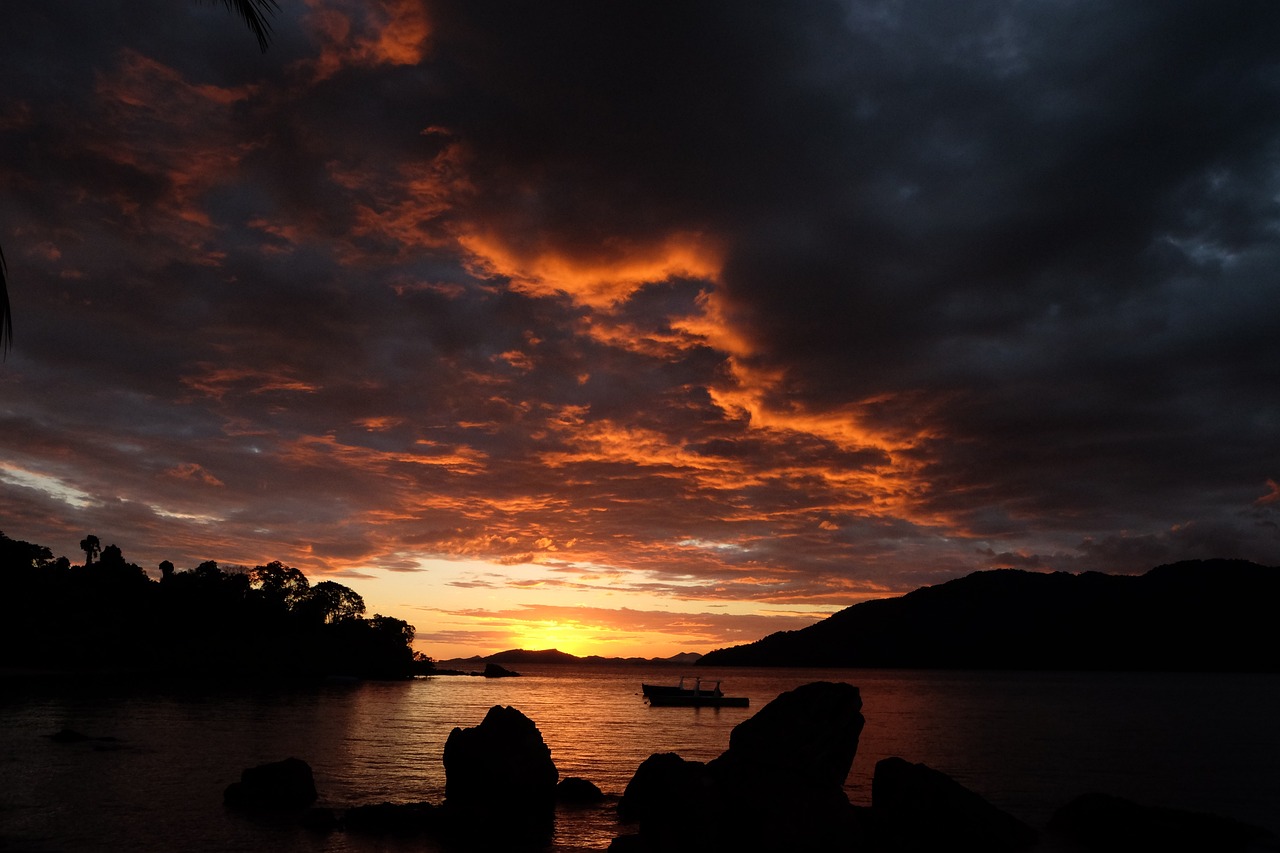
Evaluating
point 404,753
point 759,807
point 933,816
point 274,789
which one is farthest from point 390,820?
point 404,753

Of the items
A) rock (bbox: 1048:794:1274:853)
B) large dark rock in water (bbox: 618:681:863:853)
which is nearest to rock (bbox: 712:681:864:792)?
large dark rock in water (bbox: 618:681:863:853)

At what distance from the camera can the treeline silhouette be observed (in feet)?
472

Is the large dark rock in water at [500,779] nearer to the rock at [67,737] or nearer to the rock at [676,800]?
the rock at [676,800]

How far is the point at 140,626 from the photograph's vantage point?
168875 millimetres

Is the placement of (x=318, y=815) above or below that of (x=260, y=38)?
below

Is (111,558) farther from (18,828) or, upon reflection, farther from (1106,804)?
(1106,804)

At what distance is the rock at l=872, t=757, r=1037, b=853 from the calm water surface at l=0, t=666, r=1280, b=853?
8705 mm

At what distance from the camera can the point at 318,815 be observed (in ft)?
101

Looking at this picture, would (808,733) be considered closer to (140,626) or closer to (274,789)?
(274,789)

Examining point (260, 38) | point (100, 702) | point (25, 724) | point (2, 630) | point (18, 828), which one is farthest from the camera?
point (2, 630)

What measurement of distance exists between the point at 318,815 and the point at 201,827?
3977 mm

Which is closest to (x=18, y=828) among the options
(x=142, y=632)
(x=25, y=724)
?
(x=25, y=724)

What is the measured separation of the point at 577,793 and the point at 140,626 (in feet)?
541

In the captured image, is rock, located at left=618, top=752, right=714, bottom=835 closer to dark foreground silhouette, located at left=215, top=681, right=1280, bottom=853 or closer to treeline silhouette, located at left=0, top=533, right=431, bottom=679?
dark foreground silhouette, located at left=215, top=681, right=1280, bottom=853
